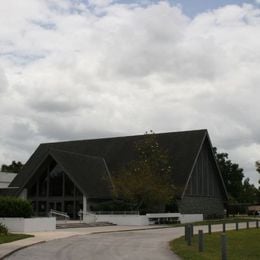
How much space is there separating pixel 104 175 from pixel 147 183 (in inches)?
384

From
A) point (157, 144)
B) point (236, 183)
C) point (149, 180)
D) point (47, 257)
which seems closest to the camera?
point (47, 257)

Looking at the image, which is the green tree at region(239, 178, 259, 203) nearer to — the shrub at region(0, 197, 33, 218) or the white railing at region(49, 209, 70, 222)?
the white railing at region(49, 209, 70, 222)

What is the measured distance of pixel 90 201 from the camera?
52.8 meters

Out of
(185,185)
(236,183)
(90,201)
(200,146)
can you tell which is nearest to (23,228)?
(90,201)

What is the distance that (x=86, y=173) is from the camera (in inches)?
2147

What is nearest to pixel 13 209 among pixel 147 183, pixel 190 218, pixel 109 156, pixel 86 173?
pixel 147 183

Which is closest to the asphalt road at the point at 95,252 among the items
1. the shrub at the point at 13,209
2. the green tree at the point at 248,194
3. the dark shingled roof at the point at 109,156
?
the shrub at the point at 13,209

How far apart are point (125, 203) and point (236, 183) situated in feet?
122

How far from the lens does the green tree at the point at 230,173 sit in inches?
3201

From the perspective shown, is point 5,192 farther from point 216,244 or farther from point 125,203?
point 216,244

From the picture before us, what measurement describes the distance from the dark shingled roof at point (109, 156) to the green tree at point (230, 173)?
2106 cm

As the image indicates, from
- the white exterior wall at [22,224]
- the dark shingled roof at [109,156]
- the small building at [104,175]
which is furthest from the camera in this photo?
the dark shingled roof at [109,156]

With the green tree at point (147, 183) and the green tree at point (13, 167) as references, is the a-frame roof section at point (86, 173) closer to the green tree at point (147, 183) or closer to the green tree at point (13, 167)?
the green tree at point (147, 183)

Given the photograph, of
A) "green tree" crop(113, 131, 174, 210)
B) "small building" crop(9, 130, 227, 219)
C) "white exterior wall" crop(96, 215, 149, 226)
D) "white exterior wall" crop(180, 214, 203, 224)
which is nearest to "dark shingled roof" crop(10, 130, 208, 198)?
"small building" crop(9, 130, 227, 219)
